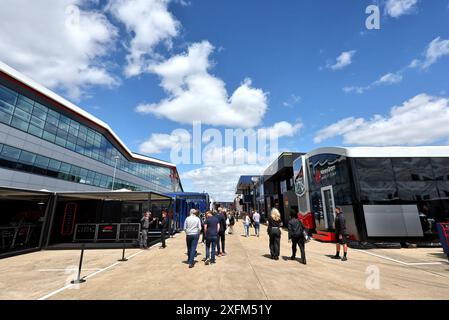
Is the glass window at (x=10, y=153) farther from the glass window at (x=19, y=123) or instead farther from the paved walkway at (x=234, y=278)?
the paved walkway at (x=234, y=278)

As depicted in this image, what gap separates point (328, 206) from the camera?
1277 centimetres

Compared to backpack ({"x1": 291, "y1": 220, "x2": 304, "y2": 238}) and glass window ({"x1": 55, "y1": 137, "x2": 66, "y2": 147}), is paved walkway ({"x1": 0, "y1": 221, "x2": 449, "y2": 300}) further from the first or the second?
glass window ({"x1": 55, "y1": 137, "x2": 66, "y2": 147})

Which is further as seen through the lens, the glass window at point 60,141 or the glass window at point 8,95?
the glass window at point 60,141

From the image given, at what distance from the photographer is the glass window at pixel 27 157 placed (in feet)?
63.3

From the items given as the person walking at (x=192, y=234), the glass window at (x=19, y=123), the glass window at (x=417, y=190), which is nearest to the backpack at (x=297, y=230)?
the person walking at (x=192, y=234)

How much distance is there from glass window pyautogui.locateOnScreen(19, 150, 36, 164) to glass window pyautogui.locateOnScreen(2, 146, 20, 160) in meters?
0.42

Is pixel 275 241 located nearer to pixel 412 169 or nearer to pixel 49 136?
pixel 412 169

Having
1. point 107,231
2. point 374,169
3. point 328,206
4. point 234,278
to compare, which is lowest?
point 234,278

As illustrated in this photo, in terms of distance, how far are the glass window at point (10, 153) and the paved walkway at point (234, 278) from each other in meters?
15.2

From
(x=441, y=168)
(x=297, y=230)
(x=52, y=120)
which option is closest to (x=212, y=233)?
(x=297, y=230)

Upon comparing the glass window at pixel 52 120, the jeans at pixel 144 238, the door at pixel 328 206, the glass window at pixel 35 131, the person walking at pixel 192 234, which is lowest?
the jeans at pixel 144 238

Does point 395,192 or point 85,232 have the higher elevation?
point 395,192

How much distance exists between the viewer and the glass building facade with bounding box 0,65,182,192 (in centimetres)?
1831

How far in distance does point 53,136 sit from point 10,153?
541 cm
